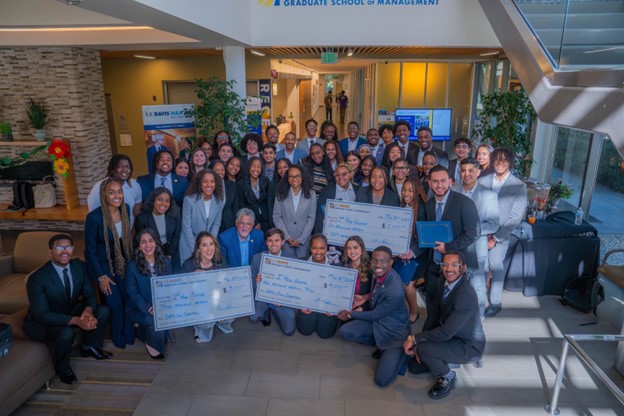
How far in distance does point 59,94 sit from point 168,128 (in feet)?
6.60

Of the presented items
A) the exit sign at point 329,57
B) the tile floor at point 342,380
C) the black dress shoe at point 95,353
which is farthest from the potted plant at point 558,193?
the black dress shoe at point 95,353

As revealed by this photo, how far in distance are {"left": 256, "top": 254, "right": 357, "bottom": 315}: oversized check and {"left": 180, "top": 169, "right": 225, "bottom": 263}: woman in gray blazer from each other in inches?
40.5

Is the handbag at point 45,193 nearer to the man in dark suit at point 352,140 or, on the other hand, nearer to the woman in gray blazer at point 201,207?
the woman in gray blazer at point 201,207

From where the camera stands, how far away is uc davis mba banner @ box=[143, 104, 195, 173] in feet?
26.4

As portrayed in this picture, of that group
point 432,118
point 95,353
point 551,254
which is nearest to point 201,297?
point 95,353

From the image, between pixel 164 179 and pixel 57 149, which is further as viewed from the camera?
pixel 57 149

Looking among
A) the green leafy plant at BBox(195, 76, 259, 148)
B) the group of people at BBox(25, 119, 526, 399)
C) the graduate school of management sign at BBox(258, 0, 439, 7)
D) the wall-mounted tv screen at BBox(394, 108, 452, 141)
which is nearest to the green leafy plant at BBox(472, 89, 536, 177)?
the graduate school of management sign at BBox(258, 0, 439, 7)

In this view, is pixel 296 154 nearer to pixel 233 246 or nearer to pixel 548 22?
pixel 233 246

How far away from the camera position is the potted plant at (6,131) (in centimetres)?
798

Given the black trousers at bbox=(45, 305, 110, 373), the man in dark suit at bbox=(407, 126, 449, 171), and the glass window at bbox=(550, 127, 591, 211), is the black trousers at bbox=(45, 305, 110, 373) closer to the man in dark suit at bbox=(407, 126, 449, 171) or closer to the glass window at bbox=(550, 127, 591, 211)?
the man in dark suit at bbox=(407, 126, 449, 171)

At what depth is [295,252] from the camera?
534cm

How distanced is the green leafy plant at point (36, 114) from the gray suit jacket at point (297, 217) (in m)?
5.36

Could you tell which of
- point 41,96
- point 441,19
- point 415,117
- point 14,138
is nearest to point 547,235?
point 441,19

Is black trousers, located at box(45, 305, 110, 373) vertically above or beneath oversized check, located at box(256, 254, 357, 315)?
beneath
